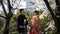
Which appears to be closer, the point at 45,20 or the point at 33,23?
the point at 33,23

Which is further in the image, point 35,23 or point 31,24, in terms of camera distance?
point 31,24

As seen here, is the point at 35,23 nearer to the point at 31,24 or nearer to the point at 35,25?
the point at 35,25

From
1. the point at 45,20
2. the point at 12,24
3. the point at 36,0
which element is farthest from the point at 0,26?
the point at 45,20

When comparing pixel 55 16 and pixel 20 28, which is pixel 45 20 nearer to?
pixel 20 28

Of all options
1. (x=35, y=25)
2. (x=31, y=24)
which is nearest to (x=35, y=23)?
(x=35, y=25)

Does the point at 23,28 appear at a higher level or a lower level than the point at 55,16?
lower

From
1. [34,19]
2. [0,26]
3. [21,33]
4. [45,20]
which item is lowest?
[0,26]

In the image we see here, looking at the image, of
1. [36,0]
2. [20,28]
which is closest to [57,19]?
[20,28]

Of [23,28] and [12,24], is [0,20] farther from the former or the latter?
[23,28]

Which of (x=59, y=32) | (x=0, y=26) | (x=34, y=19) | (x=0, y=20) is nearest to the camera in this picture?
(x=59, y=32)

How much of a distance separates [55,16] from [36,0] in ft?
57.5

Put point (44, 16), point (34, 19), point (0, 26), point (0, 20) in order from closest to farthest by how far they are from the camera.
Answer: point (34, 19) < point (44, 16) < point (0, 26) < point (0, 20)

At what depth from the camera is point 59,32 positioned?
756cm

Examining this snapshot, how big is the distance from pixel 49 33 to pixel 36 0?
657 cm
